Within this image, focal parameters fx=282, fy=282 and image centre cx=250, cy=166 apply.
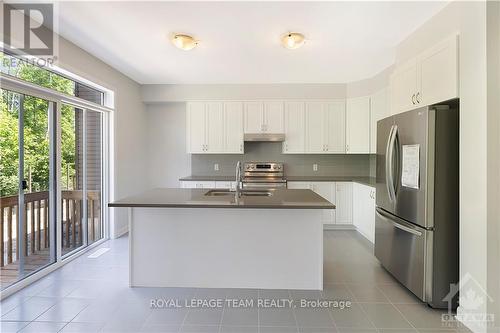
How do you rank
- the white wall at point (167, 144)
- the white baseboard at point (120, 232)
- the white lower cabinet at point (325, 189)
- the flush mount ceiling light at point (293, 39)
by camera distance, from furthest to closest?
the white wall at point (167, 144), the white lower cabinet at point (325, 189), the white baseboard at point (120, 232), the flush mount ceiling light at point (293, 39)

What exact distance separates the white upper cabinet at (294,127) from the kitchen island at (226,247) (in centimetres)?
244

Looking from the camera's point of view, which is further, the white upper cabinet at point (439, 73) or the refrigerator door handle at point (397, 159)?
the refrigerator door handle at point (397, 159)

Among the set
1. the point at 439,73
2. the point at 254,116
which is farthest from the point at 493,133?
the point at 254,116

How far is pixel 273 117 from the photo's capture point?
16.7 feet

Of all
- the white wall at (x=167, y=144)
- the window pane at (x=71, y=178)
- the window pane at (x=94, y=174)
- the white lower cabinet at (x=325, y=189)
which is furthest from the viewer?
the white wall at (x=167, y=144)

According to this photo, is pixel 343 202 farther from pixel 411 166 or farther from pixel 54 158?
pixel 54 158

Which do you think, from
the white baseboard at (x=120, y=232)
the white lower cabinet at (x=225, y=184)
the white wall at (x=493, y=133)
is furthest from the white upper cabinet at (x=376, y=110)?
the white baseboard at (x=120, y=232)

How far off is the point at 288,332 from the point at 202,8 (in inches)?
108

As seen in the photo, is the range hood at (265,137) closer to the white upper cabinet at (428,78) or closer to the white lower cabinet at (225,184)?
the white lower cabinet at (225,184)

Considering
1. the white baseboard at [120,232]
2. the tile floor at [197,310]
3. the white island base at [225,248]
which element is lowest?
the tile floor at [197,310]

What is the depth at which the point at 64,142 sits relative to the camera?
3465mm

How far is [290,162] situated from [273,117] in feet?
3.13

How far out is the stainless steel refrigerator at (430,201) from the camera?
2.32m

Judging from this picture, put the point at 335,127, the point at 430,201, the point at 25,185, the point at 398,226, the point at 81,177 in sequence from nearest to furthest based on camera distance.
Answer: the point at 430,201 → the point at 398,226 → the point at 25,185 → the point at 81,177 → the point at 335,127
